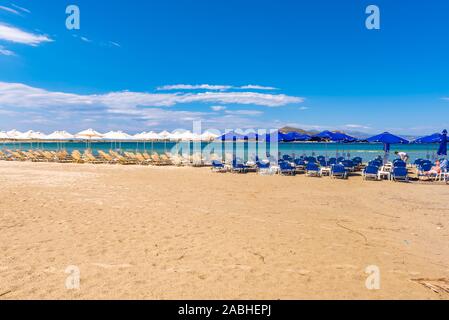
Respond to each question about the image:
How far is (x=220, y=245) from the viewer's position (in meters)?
4.72

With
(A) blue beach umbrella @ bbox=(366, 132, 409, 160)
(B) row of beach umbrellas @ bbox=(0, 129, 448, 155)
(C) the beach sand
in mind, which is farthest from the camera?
(B) row of beach umbrellas @ bbox=(0, 129, 448, 155)

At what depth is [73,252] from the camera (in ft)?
14.4

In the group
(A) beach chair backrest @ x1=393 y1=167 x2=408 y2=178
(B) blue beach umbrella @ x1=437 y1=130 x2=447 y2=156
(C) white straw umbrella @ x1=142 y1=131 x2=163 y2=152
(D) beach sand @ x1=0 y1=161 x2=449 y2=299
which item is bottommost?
(D) beach sand @ x1=0 y1=161 x2=449 y2=299

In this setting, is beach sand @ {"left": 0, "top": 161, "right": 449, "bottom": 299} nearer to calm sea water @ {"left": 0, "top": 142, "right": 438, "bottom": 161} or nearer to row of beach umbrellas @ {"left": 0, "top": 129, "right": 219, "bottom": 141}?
calm sea water @ {"left": 0, "top": 142, "right": 438, "bottom": 161}

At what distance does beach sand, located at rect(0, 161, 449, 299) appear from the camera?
3455 millimetres

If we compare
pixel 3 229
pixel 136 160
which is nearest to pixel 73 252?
pixel 3 229

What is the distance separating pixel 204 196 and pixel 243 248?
4.13 meters

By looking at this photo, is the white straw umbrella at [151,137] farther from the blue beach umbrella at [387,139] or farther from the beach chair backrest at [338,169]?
the blue beach umbrella at [387,139]

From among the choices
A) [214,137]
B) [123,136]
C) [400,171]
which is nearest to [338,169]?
[400,171]

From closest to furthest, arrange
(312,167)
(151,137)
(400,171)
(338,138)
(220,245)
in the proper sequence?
(220,245)
(400,171)
(312,167)
(338,138)
(151,137)

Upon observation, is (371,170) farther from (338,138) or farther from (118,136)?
(118,136)

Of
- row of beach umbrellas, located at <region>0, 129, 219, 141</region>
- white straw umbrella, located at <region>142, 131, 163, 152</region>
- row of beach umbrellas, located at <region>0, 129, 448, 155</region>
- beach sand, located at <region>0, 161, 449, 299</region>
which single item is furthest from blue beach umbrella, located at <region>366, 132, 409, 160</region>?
white straw umbrella, located at <region>142, 131, 163, 152</region>

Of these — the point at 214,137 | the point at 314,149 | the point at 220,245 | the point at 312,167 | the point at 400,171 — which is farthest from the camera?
the point at 314,149
